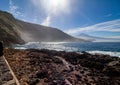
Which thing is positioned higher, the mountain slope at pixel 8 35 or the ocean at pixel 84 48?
the mountain slope at pixel 8 35

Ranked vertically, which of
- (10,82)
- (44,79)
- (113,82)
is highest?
(10,82)

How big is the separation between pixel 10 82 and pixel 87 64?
15.7 metres

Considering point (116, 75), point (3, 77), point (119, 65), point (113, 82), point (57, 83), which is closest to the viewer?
point (3, 77)

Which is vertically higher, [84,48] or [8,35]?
[8,35]

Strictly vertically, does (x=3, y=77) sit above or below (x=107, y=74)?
above

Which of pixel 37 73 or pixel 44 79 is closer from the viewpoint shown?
pixel 44 79

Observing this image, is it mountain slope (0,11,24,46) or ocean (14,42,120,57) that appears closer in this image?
ocean (14,42,120,57)

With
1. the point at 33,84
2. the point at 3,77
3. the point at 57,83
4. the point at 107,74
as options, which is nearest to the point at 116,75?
the point at 107,74

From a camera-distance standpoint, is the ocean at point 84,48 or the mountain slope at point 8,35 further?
the mountain slope at point 8,35

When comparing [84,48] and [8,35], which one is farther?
[84,48]

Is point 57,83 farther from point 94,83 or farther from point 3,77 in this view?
point 3,77

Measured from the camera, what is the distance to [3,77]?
271 inches

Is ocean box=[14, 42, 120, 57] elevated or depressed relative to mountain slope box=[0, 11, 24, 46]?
depressed

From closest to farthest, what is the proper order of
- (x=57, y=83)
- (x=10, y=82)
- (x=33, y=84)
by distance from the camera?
(x=10, y=82) < (x=33, y=84) < (x=57, y=83)
